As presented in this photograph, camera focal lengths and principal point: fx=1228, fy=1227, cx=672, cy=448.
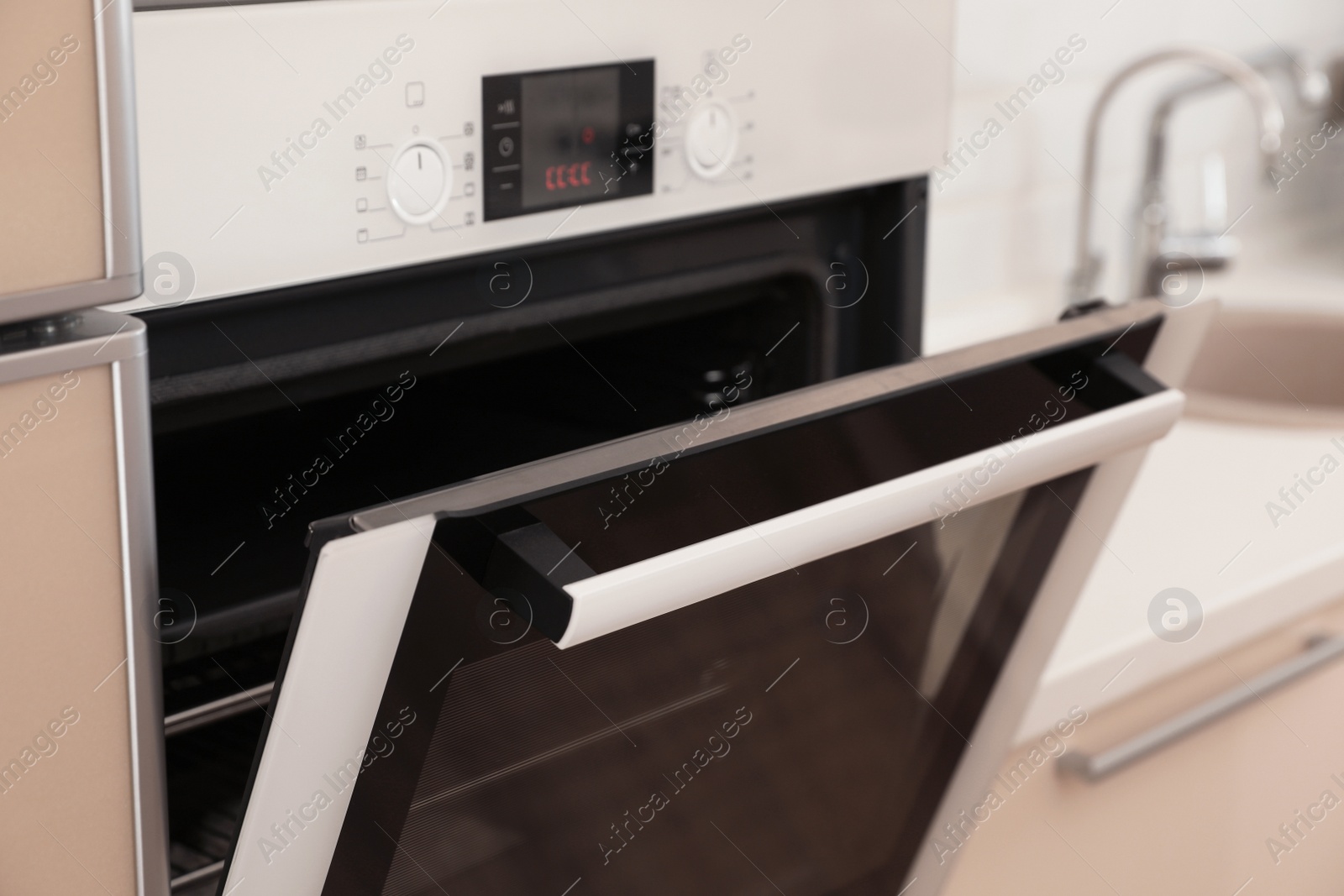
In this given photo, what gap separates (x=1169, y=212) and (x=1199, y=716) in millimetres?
776

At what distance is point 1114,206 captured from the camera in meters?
1.51

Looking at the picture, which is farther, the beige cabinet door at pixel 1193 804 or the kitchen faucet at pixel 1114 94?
the kitchen faucet at pixel 1114 94

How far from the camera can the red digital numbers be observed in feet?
1.88

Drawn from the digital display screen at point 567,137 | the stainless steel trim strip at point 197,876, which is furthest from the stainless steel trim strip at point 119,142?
the stainless steel trim strip at point 197,876

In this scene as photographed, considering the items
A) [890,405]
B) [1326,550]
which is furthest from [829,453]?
[1326,550]

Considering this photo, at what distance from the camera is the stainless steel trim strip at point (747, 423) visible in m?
0.41

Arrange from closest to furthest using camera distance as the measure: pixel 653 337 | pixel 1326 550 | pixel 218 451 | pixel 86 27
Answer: pixel 86 27
pixel 218 451
pixel 653 337
pixel 1326 550

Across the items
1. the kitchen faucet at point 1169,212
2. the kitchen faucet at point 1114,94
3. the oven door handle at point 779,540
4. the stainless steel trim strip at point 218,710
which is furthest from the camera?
the kitchen faucet at point 1169,212

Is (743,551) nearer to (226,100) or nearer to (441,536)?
(441,536)

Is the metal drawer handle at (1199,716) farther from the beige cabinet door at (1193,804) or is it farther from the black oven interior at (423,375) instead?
the black oven interior at (423,375)

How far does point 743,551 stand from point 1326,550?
61 cm

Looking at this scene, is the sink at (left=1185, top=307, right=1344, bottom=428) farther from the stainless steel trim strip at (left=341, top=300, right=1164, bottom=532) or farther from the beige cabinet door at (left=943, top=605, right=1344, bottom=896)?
the stainless steel trim strip at (left=341, top=300, right=1164, bottom=532)

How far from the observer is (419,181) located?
20.6 inches

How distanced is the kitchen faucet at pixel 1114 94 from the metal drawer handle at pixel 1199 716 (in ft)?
1.55
